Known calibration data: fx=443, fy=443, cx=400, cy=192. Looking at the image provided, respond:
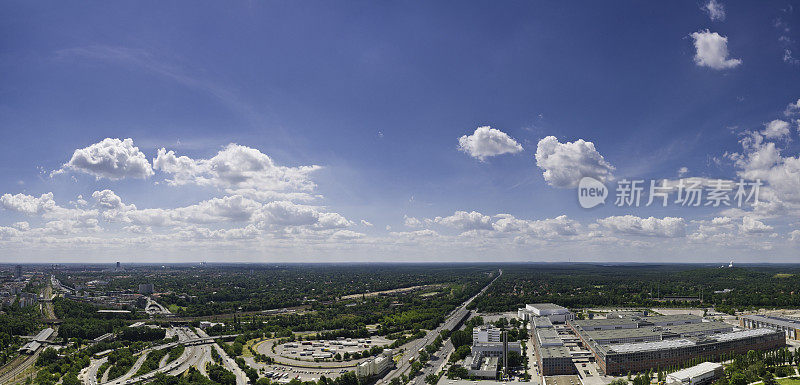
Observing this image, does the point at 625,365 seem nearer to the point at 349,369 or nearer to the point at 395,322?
the point at 349,369

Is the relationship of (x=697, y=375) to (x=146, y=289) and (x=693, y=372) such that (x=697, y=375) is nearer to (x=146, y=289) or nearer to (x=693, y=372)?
(x=693, y=372)

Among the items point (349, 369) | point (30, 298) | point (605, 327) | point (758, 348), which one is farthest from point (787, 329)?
point (30, 298)

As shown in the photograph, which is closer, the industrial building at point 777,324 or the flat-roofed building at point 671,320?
the industrial building at point 777,324

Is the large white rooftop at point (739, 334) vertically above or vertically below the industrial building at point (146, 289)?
above

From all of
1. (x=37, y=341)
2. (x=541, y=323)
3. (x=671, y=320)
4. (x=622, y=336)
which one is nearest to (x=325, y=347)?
(x=541, y=323)

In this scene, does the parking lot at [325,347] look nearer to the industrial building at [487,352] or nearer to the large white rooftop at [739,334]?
the industrial building at [487,352]

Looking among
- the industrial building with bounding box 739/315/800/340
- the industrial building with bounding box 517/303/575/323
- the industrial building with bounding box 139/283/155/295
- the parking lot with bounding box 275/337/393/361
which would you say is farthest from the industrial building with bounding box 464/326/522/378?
the industrial building with bounding box 139/283/155/295

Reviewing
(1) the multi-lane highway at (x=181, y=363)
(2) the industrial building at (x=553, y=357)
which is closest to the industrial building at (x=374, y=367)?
(1) the multi-lane highway at (x=181, y=363)
